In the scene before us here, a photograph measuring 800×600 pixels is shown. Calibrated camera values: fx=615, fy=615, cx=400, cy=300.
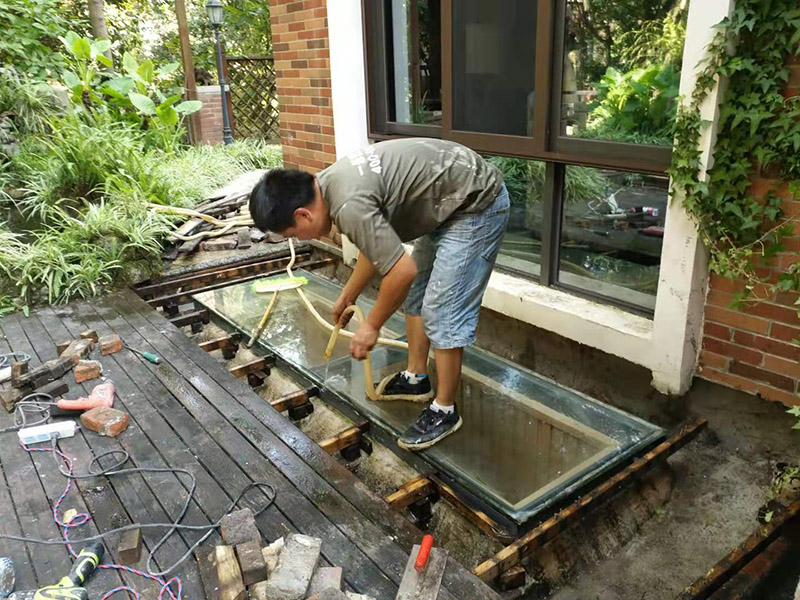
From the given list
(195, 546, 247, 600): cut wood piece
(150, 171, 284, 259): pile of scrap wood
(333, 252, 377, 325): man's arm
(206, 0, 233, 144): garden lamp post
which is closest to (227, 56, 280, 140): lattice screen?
(206, 0, 233, 144): garden lamp post

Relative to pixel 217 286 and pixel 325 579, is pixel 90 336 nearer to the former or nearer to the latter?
pixel 217 286

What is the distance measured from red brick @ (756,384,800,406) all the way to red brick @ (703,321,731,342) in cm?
24

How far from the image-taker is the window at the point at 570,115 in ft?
9.27

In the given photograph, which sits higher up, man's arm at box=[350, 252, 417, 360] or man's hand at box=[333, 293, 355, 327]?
man's arm at box=[350, 252, 417, 360]

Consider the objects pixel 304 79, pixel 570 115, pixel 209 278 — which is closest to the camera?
pixel 570 115

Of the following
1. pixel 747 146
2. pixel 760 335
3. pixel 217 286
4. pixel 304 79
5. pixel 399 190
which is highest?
pixel 304 79

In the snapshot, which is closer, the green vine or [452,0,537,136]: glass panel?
the green vine

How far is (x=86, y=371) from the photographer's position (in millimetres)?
3027

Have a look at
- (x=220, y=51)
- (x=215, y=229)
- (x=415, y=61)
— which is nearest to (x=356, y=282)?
(x=415, y=61)

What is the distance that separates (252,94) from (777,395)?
9.70 m

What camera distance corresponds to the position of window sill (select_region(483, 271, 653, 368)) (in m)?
2.91

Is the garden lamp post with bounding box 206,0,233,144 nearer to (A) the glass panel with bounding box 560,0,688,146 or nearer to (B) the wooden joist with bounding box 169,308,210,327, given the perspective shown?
(B) the wooden joist with bounding box 169,308,210,327

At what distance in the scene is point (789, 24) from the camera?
A: 2.11m

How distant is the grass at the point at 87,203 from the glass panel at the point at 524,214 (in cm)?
266
